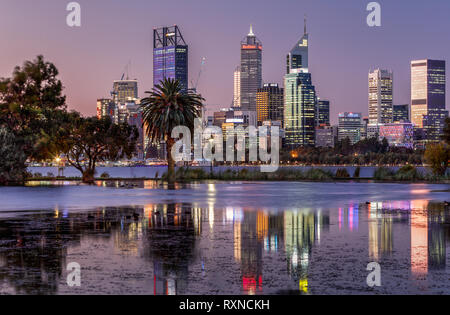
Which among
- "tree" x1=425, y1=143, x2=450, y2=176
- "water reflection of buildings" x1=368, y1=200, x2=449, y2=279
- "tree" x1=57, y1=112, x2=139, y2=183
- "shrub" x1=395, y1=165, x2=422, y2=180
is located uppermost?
"tree" x1=57, y1=112, x2=139, y2=183

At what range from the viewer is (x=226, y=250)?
1262 cm

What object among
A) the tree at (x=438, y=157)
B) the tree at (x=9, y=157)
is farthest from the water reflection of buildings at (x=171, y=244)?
the tree at (x=438, y=157)

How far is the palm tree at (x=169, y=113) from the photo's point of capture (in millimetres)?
57875

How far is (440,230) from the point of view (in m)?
15.9

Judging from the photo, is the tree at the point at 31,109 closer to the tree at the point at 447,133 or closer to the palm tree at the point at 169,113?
the palm tree at the point at 169,113

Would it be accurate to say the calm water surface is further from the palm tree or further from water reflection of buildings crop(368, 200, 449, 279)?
the palm tree

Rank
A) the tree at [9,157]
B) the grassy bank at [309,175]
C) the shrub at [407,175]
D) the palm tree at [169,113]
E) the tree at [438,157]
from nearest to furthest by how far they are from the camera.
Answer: the tree at [9,157]
the shrub at [407,175]
the grassy bank at [309,175]
the tree at [438,157]
the palm tree at [169,113]

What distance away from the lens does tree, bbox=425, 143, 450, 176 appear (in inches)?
1992

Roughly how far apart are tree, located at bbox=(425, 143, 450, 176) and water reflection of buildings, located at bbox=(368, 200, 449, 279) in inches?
1063

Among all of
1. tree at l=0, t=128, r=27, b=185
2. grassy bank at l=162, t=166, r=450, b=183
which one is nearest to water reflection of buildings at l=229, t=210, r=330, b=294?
grassy bank at l=162, t=166, r=450, b=183

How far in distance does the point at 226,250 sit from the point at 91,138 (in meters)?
43.9

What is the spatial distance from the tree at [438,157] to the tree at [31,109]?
34.7 meters

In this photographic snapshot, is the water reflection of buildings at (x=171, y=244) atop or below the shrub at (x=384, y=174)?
below
